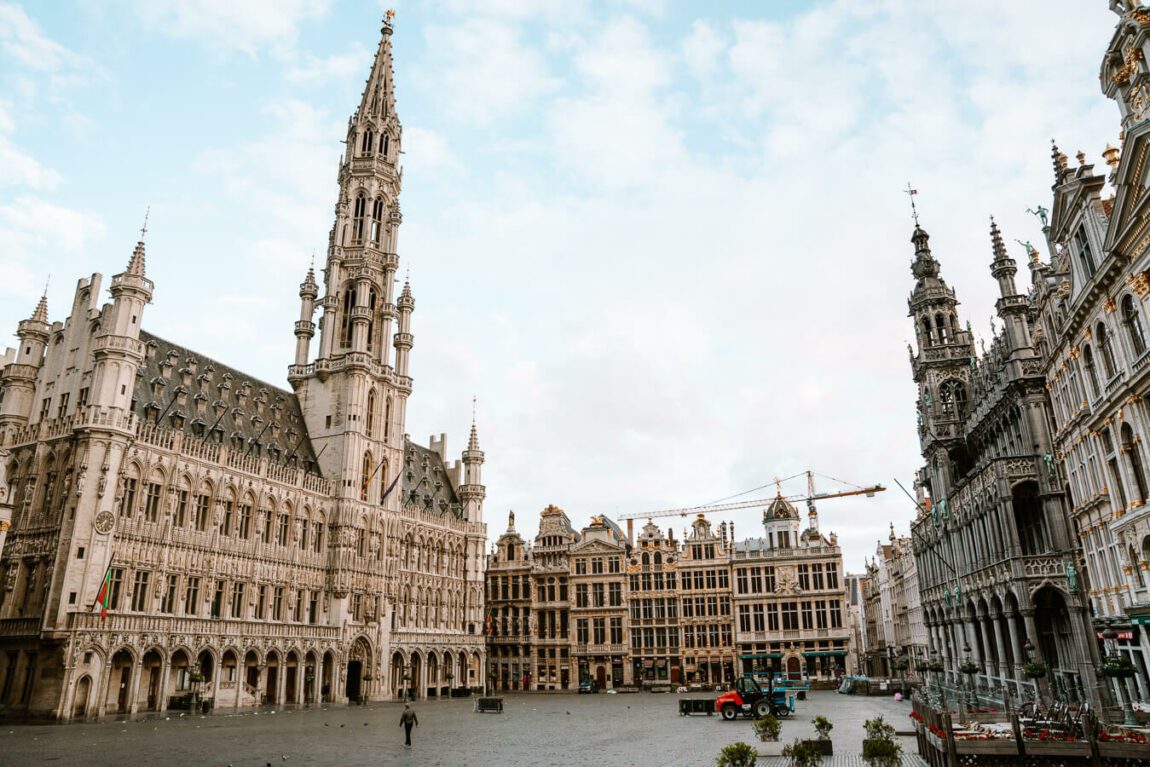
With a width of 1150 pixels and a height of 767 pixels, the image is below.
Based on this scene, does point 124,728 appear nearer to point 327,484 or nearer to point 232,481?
point 232,481

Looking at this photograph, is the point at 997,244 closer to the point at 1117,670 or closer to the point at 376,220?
the point at 1117,670

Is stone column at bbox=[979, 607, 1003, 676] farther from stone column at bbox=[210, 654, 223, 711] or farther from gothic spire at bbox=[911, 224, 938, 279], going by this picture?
stone column at bbox=[210, 654, 223, 711]

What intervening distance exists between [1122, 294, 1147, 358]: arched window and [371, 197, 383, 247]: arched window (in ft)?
189

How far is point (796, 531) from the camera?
3007 inches

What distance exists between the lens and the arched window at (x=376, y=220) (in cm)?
6844

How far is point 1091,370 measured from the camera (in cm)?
2758

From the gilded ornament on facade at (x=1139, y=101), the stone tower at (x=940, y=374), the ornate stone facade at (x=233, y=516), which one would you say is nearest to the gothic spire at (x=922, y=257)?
the stone tower at (x=940, y=374)

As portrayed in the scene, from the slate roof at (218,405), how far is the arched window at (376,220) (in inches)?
659

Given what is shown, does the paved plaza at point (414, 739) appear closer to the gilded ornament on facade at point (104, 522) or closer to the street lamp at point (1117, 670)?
the street lamp at point (1117, 670)

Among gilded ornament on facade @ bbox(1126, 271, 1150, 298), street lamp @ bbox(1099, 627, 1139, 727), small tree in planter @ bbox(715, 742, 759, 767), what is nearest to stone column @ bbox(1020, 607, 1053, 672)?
street lamp @ bbox(1099, 627, 1139, 727)

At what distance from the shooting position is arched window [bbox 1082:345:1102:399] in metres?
27.1

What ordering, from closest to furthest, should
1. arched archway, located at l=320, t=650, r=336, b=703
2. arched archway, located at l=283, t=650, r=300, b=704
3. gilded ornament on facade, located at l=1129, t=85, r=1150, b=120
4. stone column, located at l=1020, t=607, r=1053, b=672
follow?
gilded ornament on facade, located at l=1129, t=85, r=1150, b=120 < stone column, located at l=1020, t=607, r=1053, b=672 < arched archway, located at l=283, t=650, r=300, b=704 < arched archway, located at l=320, t=650, r=336, b=703

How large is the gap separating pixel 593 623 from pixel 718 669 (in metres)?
13.1

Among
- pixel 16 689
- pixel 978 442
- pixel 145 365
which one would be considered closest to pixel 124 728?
pixel 16 689
